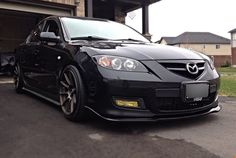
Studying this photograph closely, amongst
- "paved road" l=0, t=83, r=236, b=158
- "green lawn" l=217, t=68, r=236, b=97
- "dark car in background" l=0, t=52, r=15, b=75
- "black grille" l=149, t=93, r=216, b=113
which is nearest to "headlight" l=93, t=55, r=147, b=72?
"black grille" l=149, t=93, r=216, b=113

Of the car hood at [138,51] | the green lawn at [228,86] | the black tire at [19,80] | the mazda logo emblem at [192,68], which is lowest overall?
the green lawn at [228,86]

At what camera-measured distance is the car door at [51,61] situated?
4.55 meters

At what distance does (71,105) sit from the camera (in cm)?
411

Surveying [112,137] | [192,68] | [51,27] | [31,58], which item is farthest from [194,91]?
Result: [31,58]

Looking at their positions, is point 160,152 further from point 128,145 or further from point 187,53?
point 187,53

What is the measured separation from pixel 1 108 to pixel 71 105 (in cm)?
Answer: 145

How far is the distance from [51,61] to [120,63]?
152 cm

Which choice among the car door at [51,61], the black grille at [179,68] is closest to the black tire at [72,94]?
the car door at [51,61]

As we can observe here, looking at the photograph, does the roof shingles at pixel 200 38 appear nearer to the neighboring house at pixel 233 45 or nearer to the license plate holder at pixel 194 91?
the neighboring house at pixel 233 45

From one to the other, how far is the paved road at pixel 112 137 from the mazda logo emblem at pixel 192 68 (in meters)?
0.63

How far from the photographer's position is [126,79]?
3551mm

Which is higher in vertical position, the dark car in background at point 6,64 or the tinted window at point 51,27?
the tinted window at point 51,27

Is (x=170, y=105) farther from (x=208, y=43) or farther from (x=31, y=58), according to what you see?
(x=208, y=43)

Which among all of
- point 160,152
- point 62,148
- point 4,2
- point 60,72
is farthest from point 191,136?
point 4,2
